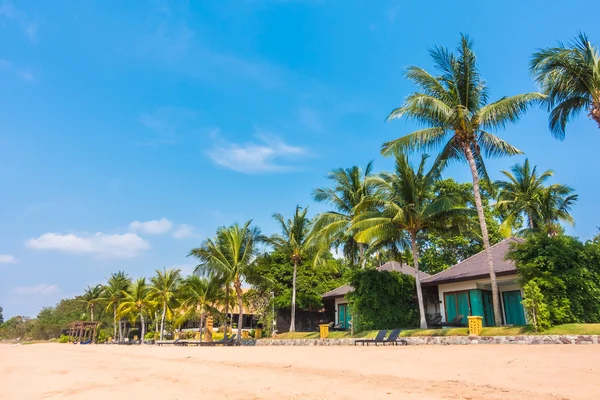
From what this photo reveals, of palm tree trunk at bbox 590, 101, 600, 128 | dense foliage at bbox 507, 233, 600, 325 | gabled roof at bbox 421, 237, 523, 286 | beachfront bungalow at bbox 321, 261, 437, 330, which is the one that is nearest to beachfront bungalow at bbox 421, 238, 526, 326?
gabled roof at bbox 421, 237, 523, 286

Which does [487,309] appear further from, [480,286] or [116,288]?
[116,288]

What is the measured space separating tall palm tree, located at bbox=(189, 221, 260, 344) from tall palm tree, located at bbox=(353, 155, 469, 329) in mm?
9612

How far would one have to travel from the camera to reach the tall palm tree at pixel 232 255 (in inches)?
941

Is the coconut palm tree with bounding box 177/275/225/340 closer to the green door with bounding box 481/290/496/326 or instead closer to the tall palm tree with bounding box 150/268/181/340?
the tall palm tree with bounding box 150/268/181/340

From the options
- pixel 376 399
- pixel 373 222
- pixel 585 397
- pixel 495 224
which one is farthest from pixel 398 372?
pixel 495 224

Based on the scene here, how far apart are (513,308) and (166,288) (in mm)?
25960

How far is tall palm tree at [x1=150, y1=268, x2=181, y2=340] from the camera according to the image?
3291cm

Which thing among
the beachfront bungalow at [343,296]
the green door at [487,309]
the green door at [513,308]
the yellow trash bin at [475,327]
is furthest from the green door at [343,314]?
the yellow trash bin at [475,327]

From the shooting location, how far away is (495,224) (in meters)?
29.0

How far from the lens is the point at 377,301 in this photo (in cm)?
1738

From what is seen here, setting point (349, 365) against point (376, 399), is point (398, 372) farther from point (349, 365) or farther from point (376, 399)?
point (376, 399)

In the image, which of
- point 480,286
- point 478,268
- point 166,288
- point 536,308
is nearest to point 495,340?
point 536,308

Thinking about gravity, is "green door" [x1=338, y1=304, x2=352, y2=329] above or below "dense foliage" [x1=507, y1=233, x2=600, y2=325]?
below

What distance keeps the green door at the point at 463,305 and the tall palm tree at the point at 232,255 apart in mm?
12122
